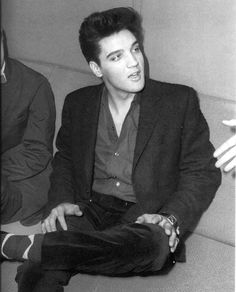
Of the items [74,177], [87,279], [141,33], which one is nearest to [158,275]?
[87,279]

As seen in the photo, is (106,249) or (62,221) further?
(62,221)

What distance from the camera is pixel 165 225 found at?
4.80 ft

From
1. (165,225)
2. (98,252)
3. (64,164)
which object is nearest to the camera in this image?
A: (98,252)

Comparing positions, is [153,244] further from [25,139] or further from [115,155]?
[25,139]

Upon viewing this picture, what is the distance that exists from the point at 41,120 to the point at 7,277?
0.57 m

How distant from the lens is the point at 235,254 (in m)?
1.66

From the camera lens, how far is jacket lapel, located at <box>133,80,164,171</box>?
160 centimetres

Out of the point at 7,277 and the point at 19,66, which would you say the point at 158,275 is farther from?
the point at 19,66

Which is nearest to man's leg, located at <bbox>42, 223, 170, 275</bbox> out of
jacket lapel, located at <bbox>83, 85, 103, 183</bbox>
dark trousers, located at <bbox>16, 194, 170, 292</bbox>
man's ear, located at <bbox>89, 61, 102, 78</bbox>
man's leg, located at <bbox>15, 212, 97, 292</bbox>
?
dark trousers, located at <bbox>16, 194, 170, 292</bbox>

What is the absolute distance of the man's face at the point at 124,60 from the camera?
1579 millimetres

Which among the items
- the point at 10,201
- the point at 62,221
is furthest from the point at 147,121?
the point at 10,201

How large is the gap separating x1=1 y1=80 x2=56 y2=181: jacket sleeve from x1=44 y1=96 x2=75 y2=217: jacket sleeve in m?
0.05

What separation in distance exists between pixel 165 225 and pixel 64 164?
0.50 meters

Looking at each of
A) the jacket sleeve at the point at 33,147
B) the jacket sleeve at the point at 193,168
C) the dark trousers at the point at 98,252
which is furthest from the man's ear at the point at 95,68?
the dark trousers at the point at 98,252
